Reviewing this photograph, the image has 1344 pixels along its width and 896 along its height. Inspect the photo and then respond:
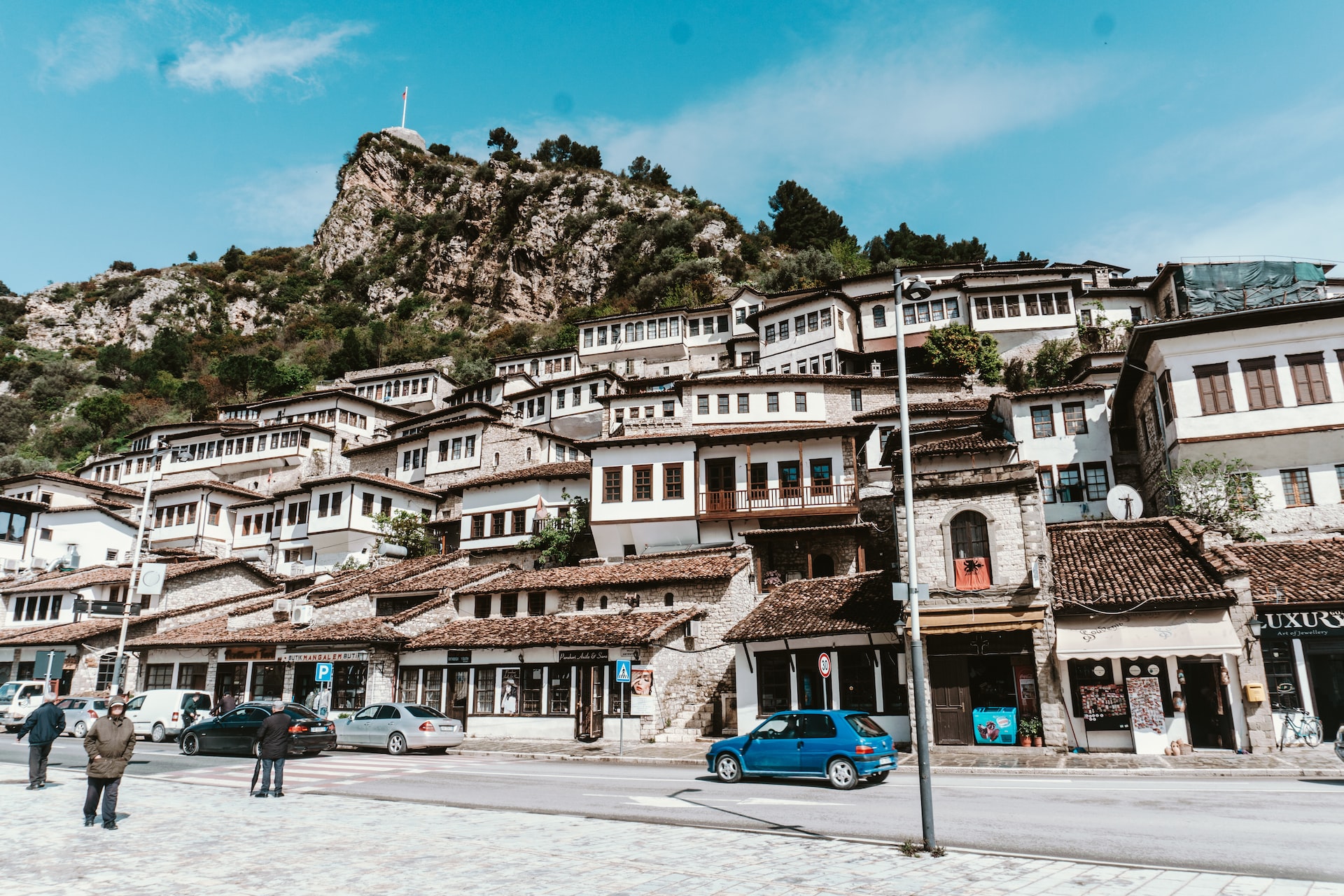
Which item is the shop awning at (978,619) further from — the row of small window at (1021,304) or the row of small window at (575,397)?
the row of small window at (575,397)

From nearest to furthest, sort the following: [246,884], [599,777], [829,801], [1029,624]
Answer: [246,884] → [829,801] → [599,777] → [1029,624]

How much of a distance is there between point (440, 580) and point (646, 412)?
77.1 ft

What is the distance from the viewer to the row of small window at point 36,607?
48.2 m

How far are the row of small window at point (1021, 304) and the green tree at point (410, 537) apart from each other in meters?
40.2

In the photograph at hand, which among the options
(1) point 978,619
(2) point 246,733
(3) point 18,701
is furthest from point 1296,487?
(3) point 18,701

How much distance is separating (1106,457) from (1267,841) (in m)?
32.9

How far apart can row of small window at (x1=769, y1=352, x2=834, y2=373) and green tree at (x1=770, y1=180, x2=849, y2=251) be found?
4364 cm

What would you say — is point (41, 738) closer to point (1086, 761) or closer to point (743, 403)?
point (1086, 761)

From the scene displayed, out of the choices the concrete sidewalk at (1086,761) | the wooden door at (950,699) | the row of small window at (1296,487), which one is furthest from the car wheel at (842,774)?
the row of small window at (1296,487)

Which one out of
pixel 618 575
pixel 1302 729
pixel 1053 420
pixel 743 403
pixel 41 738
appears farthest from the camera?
pixel 743 403

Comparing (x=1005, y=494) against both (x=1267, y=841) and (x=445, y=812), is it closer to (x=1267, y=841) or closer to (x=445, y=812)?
(x=1267, y=841)

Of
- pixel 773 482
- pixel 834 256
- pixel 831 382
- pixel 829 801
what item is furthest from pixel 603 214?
pixel 829 801

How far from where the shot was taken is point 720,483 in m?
39.3

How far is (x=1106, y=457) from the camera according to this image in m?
40.2
